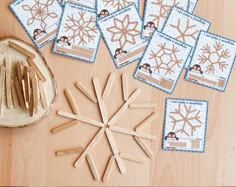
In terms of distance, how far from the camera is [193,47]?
882 mm

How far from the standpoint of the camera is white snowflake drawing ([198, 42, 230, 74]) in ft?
2.89

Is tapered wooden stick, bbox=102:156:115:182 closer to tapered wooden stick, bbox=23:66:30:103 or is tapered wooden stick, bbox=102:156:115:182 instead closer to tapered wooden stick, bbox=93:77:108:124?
tapered wooden stick, bbox=93:77:108:124

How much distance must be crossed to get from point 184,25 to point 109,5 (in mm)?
173

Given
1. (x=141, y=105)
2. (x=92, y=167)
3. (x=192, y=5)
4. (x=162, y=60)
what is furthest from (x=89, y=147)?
(x=192, y=5)

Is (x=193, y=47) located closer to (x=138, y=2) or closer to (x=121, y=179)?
(x=138, y=2)

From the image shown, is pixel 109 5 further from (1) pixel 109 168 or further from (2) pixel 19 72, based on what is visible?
(1) pixel 109 168

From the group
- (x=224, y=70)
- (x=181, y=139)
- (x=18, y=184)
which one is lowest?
(x=18, y=184)

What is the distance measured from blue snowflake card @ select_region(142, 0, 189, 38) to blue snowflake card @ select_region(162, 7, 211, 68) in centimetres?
1

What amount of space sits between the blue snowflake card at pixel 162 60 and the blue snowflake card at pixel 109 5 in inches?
3.6

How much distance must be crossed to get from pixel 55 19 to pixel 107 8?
118mm

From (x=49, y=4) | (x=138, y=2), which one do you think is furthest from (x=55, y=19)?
(x=138, y=2)

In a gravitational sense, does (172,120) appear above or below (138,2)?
below

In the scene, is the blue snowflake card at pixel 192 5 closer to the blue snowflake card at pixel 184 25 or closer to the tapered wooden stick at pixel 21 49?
the blue snowflake card at pixel 184 25

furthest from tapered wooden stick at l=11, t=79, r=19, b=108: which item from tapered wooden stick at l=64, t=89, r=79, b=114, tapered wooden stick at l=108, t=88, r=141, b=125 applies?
tapered wooden stick at l=108, t=88, r=141, b=125
